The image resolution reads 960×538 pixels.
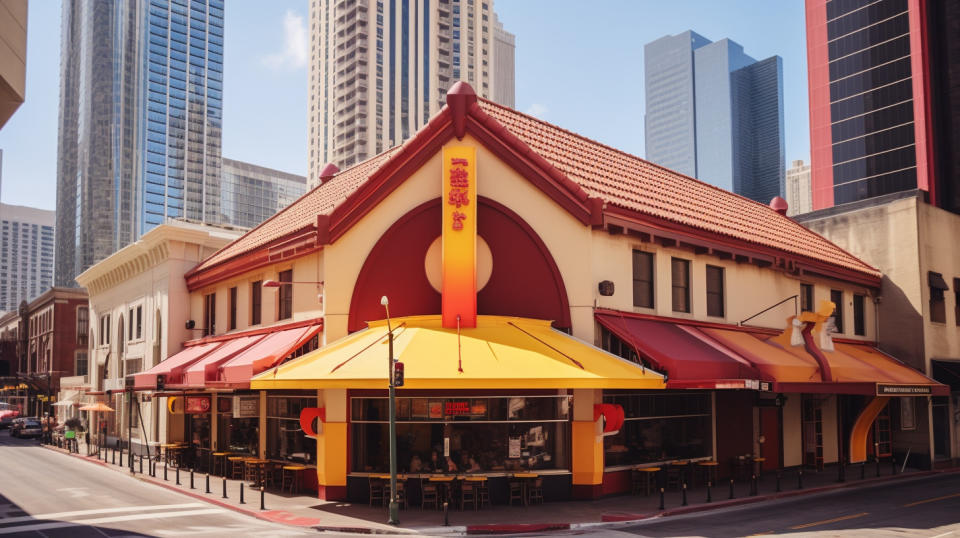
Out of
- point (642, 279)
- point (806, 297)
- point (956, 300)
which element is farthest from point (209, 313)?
point (956, 300)

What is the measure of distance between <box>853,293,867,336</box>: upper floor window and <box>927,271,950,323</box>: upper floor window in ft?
9.69

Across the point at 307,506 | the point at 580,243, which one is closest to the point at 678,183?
the point at 580,243

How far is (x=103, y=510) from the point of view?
78.5ft

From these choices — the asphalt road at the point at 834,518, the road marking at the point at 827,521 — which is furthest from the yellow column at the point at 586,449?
the road marking at the point at 827,521

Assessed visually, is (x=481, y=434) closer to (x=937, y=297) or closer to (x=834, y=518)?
(x=834, y=518)

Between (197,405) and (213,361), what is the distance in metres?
4.20

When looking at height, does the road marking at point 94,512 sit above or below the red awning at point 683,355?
below

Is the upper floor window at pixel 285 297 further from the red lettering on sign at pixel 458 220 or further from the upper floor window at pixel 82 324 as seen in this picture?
the upper floor window at pixel 82 324

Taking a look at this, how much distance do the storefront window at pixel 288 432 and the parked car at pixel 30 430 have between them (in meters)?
41.8

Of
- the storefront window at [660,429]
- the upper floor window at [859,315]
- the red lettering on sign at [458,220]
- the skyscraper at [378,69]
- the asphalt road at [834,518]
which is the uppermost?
the skyscraper at [378,69]

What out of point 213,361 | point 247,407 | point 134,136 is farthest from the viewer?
point 134,136

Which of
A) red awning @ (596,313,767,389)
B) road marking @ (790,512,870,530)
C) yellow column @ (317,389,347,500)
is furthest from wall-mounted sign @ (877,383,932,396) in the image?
yellow column @ (317,389,347,500)

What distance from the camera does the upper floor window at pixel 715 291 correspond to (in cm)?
3059

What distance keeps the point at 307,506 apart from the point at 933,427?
1149 inches
